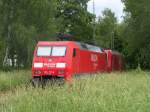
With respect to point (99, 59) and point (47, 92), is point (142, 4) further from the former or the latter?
point (47, 92)

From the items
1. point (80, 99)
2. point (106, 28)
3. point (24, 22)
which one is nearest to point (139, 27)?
point (24, 22)

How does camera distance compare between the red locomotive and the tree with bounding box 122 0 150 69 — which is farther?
the tree with bounding box 122 0 150 69

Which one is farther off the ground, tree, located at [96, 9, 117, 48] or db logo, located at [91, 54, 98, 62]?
tree, located at [96, 9, 117, 48]

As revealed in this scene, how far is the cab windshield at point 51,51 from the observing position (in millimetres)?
27266

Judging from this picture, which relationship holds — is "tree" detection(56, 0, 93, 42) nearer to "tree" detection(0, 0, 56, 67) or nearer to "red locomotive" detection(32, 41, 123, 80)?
"tree" detection(0, 0, 56, 67)

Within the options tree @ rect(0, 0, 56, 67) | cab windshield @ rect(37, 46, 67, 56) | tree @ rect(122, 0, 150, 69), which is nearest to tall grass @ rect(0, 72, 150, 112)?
cab windshield @ rect(37, 46, 67, 56)

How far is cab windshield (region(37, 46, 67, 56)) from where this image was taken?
89.5ft

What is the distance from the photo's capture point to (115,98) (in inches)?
387

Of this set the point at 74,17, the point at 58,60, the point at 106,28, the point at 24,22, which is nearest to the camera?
the point at 58,60

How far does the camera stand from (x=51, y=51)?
90.2 feet

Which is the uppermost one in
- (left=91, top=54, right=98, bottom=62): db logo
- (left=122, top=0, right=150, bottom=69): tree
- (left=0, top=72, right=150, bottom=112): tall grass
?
(left=122, top=0, right=150, bottom=69): tree

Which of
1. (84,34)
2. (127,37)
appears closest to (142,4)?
(127,37)

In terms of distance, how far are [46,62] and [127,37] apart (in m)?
25.2

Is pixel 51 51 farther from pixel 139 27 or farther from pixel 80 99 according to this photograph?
pixel 139 27
